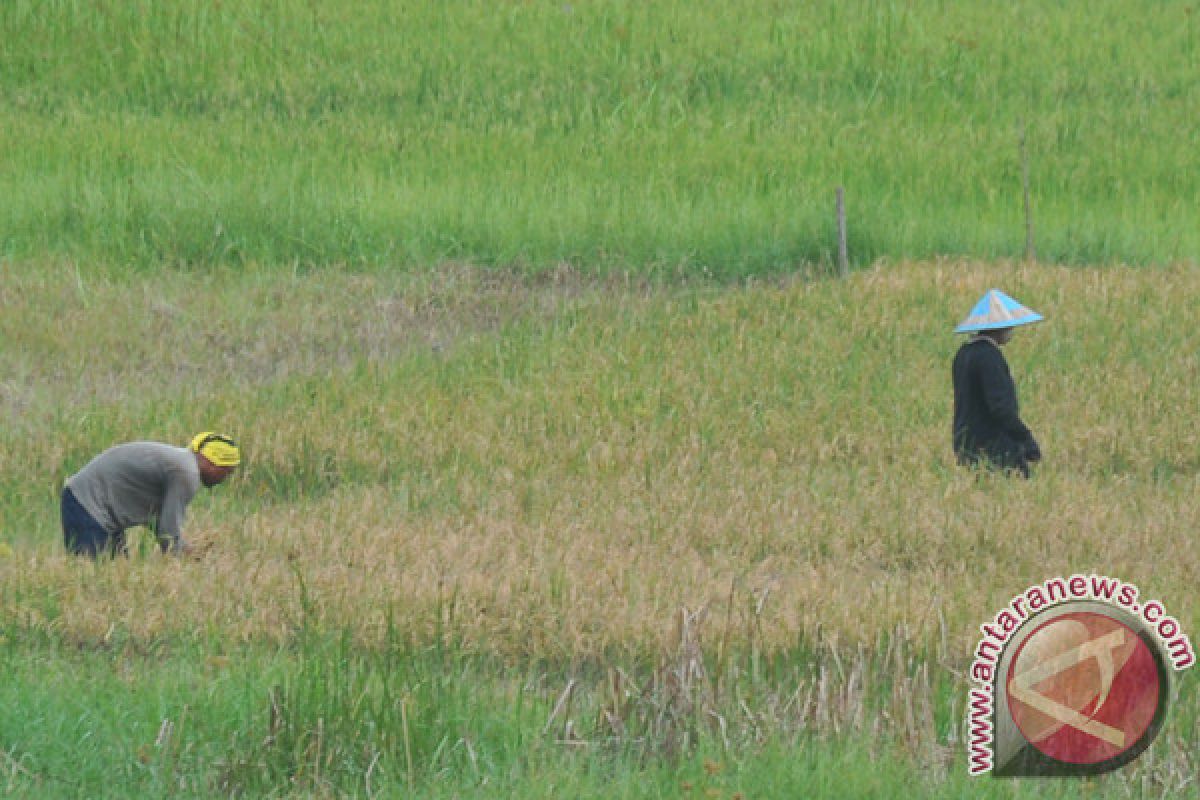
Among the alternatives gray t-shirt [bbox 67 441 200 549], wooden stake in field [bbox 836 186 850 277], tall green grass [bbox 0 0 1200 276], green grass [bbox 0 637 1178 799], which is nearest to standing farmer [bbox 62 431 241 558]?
gray t-shirt [bbox 67 441 200 549]

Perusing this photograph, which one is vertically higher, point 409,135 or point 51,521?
point 409,135

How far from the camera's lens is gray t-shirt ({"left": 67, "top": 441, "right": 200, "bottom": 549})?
8.33m

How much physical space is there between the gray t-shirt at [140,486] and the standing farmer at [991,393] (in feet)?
11.8

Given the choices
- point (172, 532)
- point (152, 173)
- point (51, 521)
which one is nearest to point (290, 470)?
point (51, 521)

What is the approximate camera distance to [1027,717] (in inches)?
225

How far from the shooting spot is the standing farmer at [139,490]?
834cm

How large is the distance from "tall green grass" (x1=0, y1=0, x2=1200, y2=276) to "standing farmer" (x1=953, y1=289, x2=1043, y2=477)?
6.91 meters

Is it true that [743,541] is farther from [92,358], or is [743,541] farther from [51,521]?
[92,358]

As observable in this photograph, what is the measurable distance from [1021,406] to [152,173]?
348 inches

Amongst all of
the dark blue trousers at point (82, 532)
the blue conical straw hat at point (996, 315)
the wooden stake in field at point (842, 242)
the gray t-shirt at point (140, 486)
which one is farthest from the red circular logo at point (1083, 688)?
the wooden stake in field at point (842, 242)

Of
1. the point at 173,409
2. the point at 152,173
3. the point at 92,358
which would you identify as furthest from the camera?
the point at 152,173

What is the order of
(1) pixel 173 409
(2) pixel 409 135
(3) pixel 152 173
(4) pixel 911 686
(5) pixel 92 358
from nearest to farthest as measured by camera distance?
(4) pixel 911 686, (1) pixel 173 409, (5) pixel 92 358, (3) pixel 152 173, (2) pixel 409 135

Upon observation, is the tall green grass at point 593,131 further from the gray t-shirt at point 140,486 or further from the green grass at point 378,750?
the green grass at point 378,750

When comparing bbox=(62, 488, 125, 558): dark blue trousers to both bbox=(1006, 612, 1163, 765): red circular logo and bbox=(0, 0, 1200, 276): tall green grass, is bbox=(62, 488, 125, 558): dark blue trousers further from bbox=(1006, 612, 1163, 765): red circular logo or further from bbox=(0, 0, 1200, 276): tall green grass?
bbox=(0, 0, 1200, 276): tall green grass
